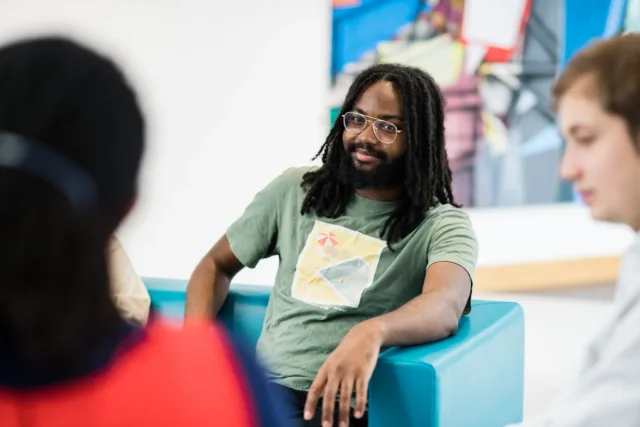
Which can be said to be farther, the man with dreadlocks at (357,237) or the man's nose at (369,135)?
the man's nose at (369,135)

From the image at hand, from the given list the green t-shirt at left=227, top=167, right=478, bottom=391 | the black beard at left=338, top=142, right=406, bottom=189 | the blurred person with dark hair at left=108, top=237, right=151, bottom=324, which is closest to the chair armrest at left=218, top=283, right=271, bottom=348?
the green t-shirt at left=227, top=167, right=478, bottom=391

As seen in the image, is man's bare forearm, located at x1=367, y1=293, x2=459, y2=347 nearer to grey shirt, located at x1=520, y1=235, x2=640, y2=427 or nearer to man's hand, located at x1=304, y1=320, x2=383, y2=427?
man's hand, located at x1=304, y1=320, x2=383, y2=427

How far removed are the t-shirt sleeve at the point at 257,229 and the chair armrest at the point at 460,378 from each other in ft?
1.98

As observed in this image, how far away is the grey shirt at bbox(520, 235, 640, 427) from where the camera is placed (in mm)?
1191

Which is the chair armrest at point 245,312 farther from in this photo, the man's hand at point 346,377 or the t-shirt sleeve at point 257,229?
the man's hand at point 346,377

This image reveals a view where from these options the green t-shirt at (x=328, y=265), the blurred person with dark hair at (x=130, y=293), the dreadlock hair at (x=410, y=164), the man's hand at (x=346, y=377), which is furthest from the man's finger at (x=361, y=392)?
the blurred person with dark hair at (x=130, y=293)

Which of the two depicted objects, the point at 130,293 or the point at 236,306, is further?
the point at 236,306

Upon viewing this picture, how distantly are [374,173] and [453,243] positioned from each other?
1.03 ft

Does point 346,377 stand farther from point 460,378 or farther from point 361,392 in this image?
point 460,378

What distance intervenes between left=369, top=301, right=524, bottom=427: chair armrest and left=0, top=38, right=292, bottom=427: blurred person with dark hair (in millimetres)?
1182

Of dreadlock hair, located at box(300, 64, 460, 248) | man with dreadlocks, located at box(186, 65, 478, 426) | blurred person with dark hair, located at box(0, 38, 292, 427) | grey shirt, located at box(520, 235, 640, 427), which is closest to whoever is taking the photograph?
blurred person with dark hair, located at box(0, 38, 292, 427)

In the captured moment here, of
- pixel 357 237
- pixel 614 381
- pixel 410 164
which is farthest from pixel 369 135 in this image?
pixel 614 381

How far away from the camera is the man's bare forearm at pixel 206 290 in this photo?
2.47 meters

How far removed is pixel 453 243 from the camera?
2.23 metres
